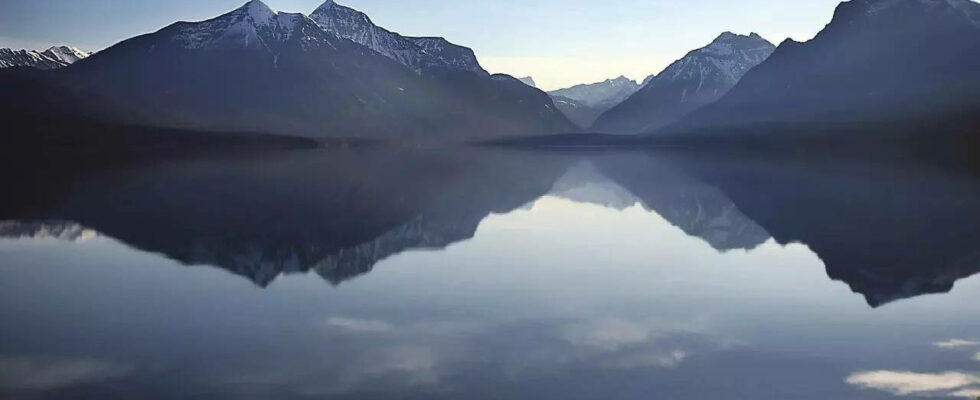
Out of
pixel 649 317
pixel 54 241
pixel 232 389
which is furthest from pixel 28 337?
pixel 54 241

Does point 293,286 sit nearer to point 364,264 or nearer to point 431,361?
point 364,264

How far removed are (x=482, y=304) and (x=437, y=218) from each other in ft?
97.2

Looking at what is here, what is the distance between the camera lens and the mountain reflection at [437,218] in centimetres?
3969

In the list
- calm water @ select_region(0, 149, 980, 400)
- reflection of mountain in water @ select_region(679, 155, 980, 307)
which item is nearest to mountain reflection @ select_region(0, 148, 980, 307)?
reflection of mountain in water @ select_region(679, 155, 980, 307)

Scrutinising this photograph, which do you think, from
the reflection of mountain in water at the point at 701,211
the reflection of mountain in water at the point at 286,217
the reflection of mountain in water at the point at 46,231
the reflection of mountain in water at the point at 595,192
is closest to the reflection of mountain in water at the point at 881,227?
the reflection of mountain in water at the point at 701,211

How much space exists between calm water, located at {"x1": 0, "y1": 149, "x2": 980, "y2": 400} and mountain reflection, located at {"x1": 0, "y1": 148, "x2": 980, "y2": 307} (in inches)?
14.4

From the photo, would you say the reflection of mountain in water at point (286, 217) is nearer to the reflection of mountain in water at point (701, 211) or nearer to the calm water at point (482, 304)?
the calm water at point (482, 304)

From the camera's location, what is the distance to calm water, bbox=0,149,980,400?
67.6 ft

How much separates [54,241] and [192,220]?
12048 mm

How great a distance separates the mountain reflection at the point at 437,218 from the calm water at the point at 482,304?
37 centimetres

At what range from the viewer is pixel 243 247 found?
43531mm

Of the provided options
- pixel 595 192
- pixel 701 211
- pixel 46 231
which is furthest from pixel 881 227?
pixel 46 231

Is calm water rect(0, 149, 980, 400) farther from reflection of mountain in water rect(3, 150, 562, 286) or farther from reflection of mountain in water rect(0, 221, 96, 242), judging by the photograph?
reflection of mountain in water rect(3, 150, 562, 286)

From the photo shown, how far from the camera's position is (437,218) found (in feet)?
194
